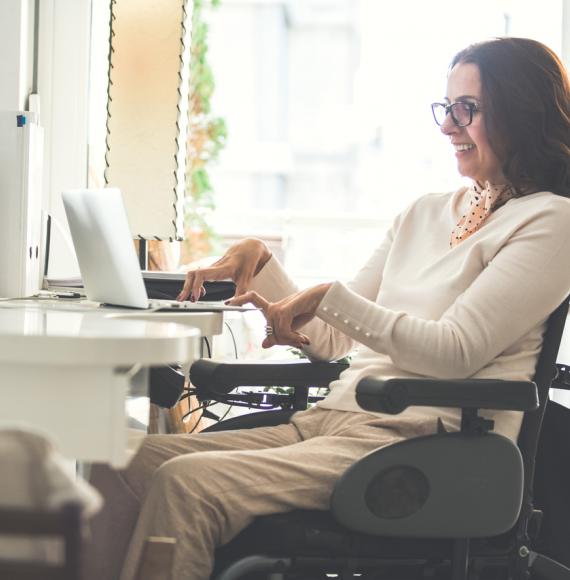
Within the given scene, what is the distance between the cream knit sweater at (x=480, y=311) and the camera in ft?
4.77

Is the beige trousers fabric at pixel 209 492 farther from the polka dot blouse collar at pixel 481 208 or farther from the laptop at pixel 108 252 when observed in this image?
the polka dot blouse collar at pixel 481 208

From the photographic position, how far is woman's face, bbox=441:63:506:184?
1.65 metres

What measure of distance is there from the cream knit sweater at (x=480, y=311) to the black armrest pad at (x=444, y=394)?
0.14 metres

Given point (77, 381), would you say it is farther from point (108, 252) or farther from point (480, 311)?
point (480, 311)

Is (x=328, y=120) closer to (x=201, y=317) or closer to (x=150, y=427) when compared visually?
(x=150, y=427)

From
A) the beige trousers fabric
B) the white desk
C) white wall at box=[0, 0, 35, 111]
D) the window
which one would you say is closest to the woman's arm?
the beige trousers fabric

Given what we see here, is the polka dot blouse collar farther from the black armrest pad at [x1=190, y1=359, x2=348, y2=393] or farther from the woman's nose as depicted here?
the black armrest pad at [x1=190, y1=359, x2=348, y2=393]

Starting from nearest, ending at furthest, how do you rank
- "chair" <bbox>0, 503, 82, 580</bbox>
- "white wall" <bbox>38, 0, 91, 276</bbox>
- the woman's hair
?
"chair" <bbox>0, 503, 82, 580</bbox>, the woman's hair, "white wall" <bbox>38, 0, 91, 276</bbox>

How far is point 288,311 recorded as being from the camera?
5.05ft

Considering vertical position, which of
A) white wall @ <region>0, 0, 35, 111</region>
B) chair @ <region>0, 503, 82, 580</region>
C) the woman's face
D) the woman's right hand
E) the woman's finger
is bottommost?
chair @ <region>0, 503, 82, 580</region>

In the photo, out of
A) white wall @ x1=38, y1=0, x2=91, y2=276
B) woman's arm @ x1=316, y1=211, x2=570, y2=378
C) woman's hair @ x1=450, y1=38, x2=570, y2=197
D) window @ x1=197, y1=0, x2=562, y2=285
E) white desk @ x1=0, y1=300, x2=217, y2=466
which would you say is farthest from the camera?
window @ x1=197, y1=0, x2=562, y2=285

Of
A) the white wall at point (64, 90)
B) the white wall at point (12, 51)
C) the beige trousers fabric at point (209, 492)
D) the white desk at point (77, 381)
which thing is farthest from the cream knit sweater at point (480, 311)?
the white wall at point (64, 90)

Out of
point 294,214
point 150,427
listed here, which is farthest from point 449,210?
point 294,214

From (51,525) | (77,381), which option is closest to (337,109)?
(77,381)
